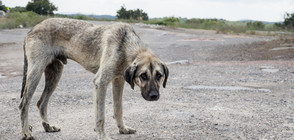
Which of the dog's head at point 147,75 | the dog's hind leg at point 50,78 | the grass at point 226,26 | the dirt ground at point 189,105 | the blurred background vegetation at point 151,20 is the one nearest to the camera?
the dog's head at point 147,75

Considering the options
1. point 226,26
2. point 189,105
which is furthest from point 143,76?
point 226,26

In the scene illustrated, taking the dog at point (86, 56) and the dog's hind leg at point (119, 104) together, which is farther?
the dog's hind leg at point (119, 104)

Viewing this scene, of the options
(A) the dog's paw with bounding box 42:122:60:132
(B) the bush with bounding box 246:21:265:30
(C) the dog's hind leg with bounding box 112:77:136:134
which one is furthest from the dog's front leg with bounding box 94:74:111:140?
(B) the bush with bounding box 246:21:265:30

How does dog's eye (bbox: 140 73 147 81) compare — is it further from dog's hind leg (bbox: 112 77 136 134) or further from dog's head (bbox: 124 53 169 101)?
dog's hind leg (bbox: 112 77 136 134)

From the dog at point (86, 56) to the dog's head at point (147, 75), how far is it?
62 millimetres

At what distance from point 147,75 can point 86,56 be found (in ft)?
4.76

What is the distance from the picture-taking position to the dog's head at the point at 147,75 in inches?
170

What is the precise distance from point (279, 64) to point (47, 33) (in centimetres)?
937

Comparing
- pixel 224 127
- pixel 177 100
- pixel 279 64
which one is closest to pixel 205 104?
pixel 177 100

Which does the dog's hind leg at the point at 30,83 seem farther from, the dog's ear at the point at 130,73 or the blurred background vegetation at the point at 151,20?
the blurred background vegetation at the point at 151,20

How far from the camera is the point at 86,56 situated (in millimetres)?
5457

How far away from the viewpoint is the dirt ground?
5.43 meters

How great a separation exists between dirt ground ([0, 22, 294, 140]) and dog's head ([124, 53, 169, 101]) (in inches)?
43.9

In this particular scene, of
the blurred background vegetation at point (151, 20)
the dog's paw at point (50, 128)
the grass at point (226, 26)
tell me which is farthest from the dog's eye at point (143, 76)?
the blurred background vegetation at point (151, 20)
